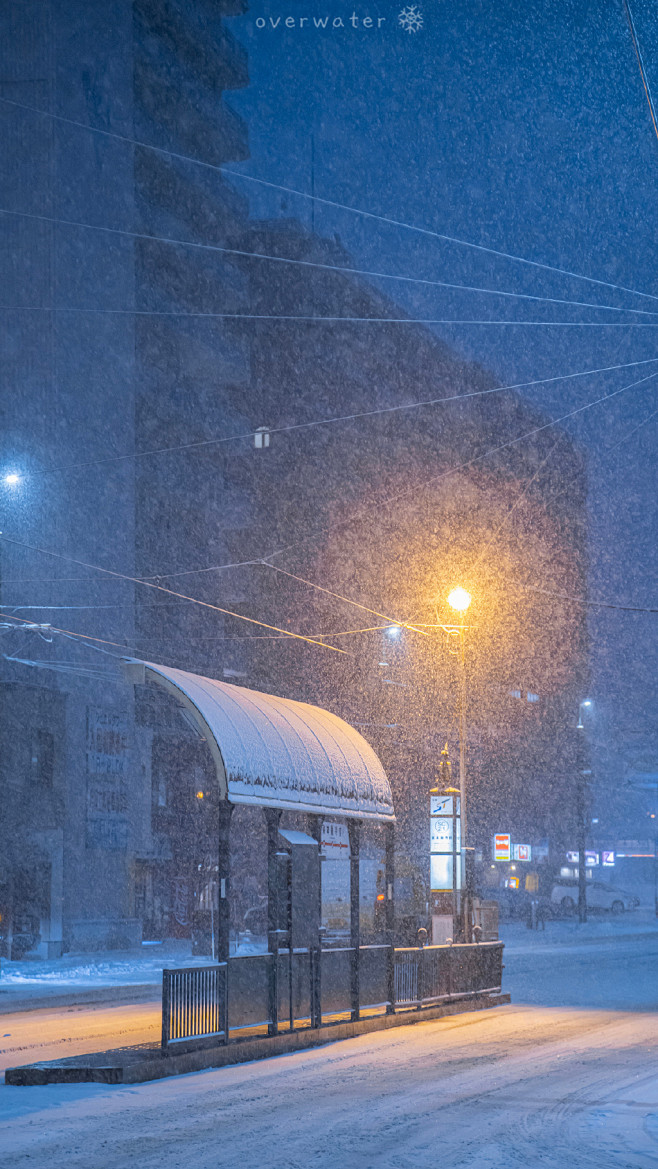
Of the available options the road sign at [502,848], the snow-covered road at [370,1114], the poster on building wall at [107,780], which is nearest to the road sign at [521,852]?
the road sign at [502,848]

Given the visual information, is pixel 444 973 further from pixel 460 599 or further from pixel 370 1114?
pixel 370 1114

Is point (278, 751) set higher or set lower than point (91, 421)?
lower

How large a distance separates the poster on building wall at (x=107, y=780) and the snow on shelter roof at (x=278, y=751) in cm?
2173

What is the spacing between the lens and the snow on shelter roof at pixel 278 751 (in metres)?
13.8

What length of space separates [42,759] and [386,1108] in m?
27.8

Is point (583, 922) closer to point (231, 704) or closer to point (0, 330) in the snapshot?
point (0, 330)

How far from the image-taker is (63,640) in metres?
38.6

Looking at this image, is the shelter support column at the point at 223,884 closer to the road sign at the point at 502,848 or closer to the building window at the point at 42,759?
the road sign at the point at 502,848

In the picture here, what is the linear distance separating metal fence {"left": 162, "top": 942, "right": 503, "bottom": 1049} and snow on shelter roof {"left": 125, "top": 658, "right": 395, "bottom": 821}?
1.86m

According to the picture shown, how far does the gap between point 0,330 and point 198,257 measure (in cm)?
1456

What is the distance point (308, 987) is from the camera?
15570mm

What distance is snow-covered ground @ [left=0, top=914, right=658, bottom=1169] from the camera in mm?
8477

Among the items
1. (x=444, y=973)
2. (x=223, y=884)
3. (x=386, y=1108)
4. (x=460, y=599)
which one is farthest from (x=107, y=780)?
(x=386, y=1108)

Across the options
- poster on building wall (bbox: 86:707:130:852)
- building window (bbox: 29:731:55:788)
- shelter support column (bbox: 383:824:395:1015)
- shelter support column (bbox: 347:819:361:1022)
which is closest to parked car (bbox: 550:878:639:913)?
poster on building wall (bbox: 86:707:130:852)
